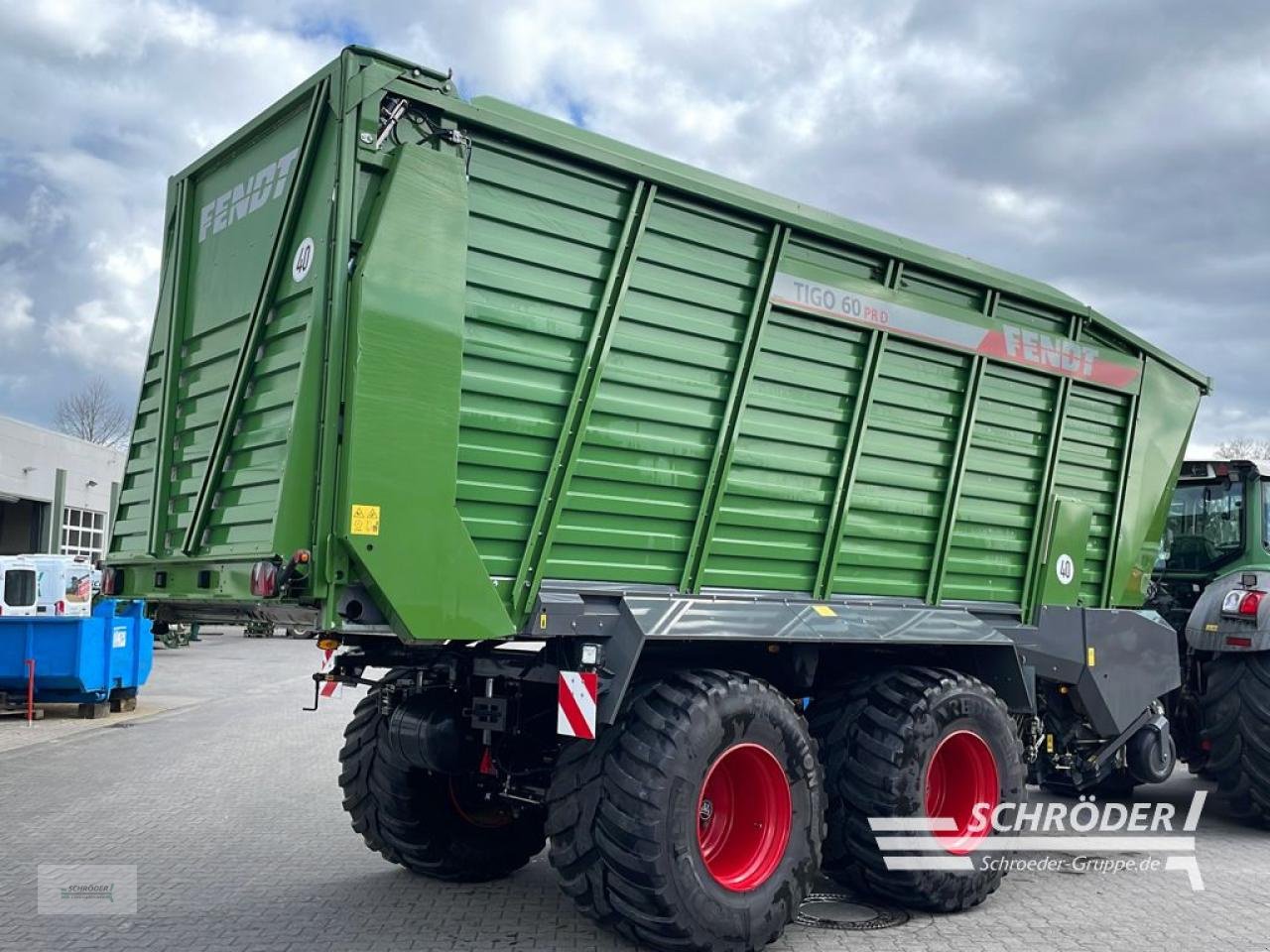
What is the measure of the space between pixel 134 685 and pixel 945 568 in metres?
12.0

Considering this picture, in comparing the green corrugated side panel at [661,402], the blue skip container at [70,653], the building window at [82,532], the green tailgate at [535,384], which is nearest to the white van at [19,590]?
the blue skip container at [70,653]

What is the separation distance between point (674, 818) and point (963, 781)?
2316 millimetres

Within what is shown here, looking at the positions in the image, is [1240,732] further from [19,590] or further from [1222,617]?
[19,590]

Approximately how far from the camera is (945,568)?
22.4 ft

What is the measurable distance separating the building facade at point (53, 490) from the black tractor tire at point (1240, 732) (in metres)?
25.8

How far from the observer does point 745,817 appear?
552 cm

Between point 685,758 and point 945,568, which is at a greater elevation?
point 945,568

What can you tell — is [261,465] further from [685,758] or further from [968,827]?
[968,827]

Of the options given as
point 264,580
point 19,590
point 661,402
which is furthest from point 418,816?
point 19,590

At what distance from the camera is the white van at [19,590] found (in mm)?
14953

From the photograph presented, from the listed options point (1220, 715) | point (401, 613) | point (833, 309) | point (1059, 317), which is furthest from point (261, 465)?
point (1220, 715)

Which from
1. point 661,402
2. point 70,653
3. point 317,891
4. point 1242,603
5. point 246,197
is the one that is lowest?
point 70,653

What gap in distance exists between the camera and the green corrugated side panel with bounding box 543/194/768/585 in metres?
5.28

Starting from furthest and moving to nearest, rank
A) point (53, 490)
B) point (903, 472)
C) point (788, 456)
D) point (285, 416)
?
point (53, 490), point (903, 472), point (788, 456), point (285, 416)
